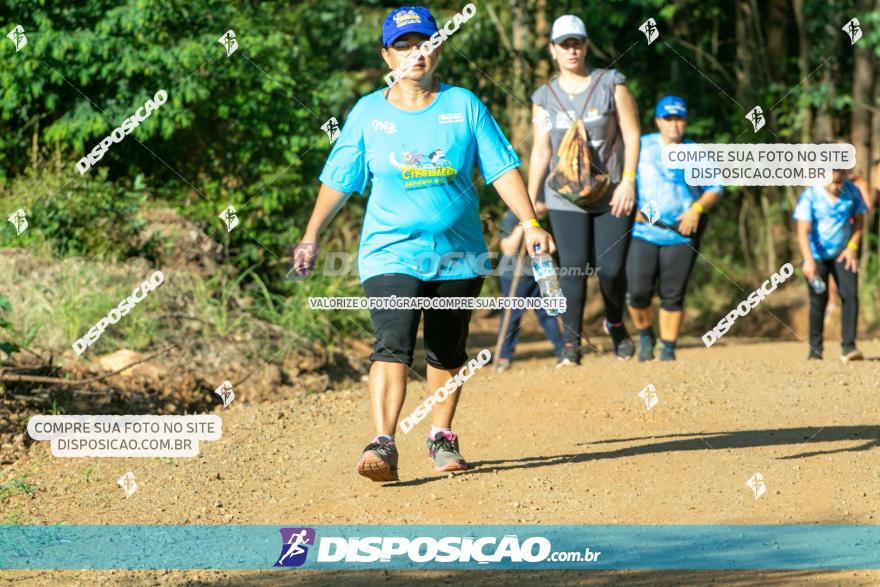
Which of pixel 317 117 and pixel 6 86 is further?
pixel 317 117

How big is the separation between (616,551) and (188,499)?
7.33 feet

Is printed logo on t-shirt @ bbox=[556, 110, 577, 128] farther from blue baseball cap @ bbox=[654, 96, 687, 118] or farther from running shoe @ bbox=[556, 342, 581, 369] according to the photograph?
running shoe @ bbox=[556, 342, 581, 369]

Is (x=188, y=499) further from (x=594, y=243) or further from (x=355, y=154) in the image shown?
(x=594, y=243)

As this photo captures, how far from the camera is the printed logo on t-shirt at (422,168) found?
6180 mm

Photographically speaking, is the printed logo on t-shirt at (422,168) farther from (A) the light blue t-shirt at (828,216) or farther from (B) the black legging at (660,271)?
(A) the light blue t-shirt at (828,216)

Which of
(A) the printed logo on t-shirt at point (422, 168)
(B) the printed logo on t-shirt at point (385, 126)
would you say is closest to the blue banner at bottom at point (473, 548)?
(A) the printed logo on t-shirt at point (422, 168)

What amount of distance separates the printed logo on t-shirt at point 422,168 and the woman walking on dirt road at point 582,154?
8.53ft

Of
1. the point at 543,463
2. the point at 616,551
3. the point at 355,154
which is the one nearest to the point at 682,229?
the point at 543,463

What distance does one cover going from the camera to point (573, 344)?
30.8 feet

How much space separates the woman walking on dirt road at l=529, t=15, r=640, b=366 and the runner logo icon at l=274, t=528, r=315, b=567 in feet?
11.7

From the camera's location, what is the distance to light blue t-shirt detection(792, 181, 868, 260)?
10344mm

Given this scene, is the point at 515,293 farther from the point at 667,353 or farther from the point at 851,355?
the point at 851,355

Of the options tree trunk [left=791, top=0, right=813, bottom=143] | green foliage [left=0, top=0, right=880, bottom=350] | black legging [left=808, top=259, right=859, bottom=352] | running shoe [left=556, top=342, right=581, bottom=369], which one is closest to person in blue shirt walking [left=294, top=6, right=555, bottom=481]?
running shoe [left=556, top=342, right=581, bottom=369]

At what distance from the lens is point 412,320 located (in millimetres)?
6254
